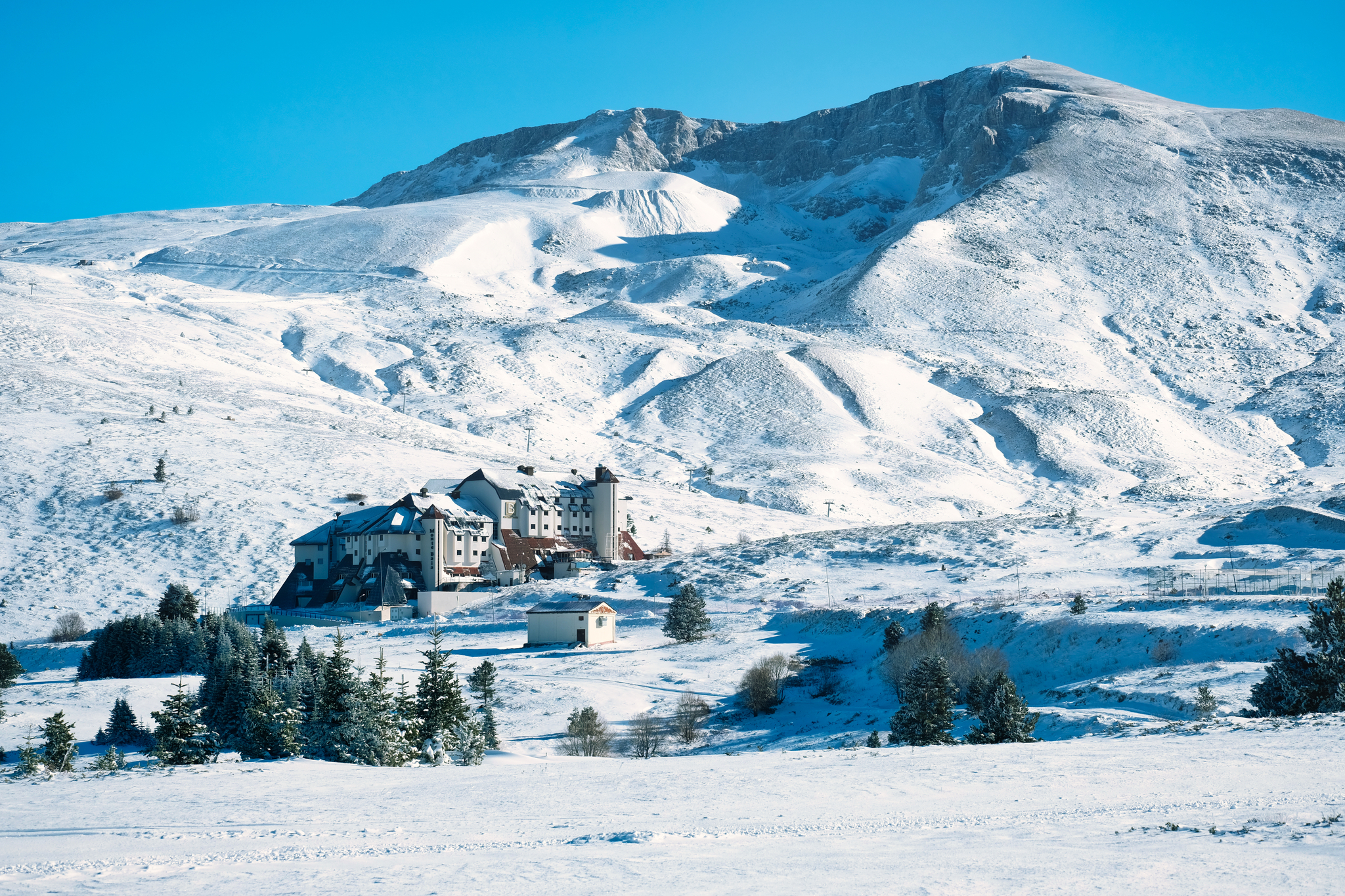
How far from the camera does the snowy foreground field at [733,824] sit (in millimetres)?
14547

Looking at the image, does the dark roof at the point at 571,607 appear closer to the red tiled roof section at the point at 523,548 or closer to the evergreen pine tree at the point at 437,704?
the red tiled roof section at the point at 523,548

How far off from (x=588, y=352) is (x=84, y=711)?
121795 mm

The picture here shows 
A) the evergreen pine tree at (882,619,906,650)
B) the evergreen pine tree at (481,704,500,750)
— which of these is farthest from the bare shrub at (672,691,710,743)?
the evergreen pine tree at (882,619,906,650)

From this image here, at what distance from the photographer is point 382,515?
248 feet

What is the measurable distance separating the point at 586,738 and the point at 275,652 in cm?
1733

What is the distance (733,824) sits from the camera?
1842 cm

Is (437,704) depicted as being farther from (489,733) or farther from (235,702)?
(235,702)

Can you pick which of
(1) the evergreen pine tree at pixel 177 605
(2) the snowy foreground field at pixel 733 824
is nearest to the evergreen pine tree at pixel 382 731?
(2) the snowy foreground field at pixel 733 824

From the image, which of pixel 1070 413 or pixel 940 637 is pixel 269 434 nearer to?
pixel 940 637

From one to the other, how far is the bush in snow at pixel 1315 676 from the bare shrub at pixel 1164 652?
9726 millimetres

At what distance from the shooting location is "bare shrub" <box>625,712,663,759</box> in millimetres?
37594

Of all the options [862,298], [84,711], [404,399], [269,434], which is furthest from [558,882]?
[862,298]

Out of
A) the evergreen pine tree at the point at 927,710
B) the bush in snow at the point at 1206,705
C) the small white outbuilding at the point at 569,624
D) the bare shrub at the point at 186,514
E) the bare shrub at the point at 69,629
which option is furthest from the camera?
the bare shrub at the point at 186,514

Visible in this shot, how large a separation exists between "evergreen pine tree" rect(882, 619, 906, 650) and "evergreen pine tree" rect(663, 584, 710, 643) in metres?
10.3
